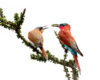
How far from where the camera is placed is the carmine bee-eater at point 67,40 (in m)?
5.00

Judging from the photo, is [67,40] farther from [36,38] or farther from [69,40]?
[36,38]

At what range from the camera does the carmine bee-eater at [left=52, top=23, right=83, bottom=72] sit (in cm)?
500

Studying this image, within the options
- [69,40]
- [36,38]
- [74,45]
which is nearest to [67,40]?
[69,40]

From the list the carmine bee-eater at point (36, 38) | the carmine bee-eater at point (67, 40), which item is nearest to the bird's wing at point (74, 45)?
the carmine bee-eater at point (67, 40)

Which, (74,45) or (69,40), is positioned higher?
(69,40)

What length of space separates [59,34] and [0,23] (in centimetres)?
132

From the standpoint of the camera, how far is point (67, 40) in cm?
512

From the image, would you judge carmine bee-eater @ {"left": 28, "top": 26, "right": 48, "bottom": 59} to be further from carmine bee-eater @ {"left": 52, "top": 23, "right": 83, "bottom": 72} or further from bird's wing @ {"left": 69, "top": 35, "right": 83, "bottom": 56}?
bird's wing @ {"left": 69, "top": 35, "right": 83, "bottom": 56}

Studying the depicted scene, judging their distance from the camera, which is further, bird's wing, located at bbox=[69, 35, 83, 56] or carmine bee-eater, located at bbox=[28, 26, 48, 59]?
bird's wing, located at bbox=[69, 35, 83, 56]

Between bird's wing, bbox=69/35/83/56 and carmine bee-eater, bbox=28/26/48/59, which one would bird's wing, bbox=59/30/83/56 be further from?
carmine bee-eater, bbox=28/26/48/59

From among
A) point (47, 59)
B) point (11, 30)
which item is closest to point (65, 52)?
point (47, 59)

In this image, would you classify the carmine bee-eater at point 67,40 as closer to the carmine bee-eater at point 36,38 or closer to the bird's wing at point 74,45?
the bird's wing at point 74,45

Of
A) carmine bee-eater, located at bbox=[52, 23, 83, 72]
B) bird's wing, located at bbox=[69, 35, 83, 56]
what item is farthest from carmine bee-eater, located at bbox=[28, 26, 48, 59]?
bird's wing, located at bbox=[69, 35, 83, 56]

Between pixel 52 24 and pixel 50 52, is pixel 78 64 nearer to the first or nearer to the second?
pixel 50 52
